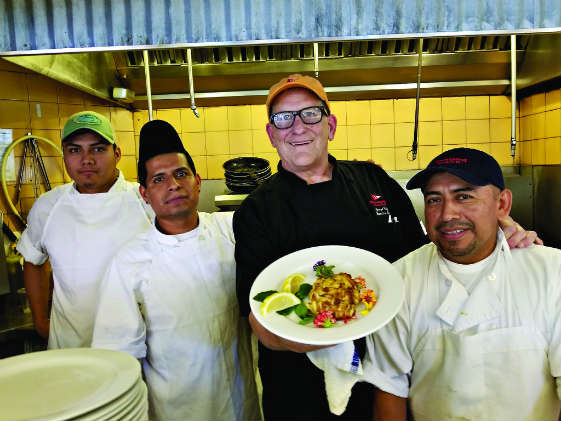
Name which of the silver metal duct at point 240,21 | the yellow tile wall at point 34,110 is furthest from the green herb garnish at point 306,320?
the yellow tile wall at point 34,110

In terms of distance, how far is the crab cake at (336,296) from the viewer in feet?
4.05

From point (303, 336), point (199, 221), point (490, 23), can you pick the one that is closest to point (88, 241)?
point (199, 221)

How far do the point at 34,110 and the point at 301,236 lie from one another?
283 centimetres

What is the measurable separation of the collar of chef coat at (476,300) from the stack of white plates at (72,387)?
93 cm

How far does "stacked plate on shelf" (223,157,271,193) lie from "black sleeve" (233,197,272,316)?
2.04 meters

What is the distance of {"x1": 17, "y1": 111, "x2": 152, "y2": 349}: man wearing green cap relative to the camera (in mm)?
2236

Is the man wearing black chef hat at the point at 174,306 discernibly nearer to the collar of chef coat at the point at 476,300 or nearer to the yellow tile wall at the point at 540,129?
the collar of chef coat at the point at 476,300

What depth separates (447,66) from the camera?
3809 millimetres

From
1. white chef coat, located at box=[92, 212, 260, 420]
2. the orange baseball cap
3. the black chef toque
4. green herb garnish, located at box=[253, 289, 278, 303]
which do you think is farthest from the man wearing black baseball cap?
the black chef toque

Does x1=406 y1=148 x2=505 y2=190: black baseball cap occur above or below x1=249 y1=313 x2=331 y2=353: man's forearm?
above

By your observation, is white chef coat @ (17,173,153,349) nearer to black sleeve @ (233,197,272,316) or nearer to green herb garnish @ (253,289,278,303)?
black sleeve @ (233,197,272,316)

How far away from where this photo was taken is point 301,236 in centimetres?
168

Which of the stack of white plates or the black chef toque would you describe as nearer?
the stack of white plates

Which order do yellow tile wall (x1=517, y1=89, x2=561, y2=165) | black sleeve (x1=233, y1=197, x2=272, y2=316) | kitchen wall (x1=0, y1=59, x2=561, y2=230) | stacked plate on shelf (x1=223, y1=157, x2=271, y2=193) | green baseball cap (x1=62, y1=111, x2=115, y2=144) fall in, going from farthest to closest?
kitchen wall (x1=0, y1=59, x2=561, y2=230), stacked plate on shelf (x1=223, y1=157, x2=271, y2=193), yellow tile wall (x1=517, y1=89, x2=561, y2=165), green baseball cap (x1=62, y1=111, x2=115, y2=144), black sleeve (x1=233, y1=197, x2=272, y2=316)
